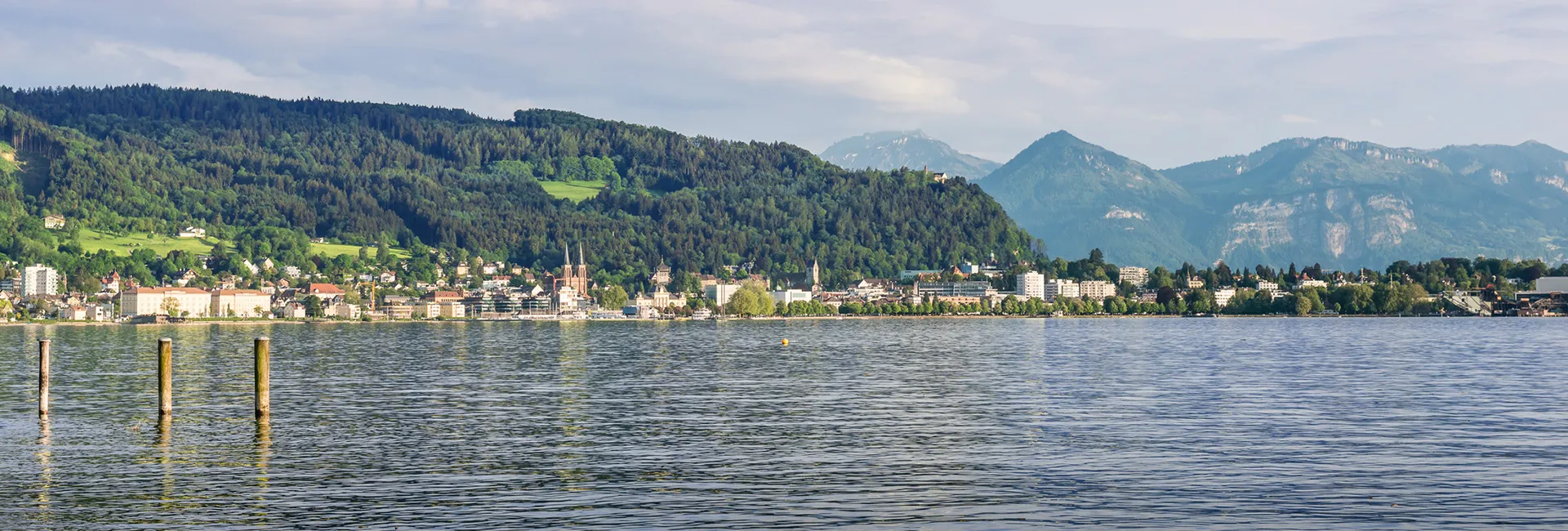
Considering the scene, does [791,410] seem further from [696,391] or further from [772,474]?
[772,474]

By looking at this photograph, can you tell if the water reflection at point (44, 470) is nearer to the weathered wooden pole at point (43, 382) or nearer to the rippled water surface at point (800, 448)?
the rippled water surface at point (800, 448)

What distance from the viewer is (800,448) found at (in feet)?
129

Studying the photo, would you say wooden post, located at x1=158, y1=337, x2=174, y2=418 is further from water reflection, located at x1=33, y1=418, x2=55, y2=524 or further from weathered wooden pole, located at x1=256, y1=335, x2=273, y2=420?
water reflection, located at x1=33, y1=418, x2=55, y2=524

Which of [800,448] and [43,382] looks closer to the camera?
[800,448]

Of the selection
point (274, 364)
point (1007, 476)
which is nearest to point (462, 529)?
point (1007, 476)

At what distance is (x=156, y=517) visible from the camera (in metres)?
28.3

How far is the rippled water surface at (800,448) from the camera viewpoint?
94.6ft

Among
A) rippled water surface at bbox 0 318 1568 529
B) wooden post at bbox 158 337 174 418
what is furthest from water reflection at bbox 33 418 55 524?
wooden post at bbox 158 337 174 418

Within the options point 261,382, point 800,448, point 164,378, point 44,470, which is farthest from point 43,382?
point 800,448

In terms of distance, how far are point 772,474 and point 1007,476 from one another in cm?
520

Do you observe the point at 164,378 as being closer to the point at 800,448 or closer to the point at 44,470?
the point at 44,470

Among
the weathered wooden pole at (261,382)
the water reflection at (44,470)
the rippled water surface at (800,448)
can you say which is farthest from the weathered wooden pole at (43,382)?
the weathered wooden pole at (261,382)

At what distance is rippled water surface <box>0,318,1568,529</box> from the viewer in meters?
28.8

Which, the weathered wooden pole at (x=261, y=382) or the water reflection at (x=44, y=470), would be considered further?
the weathered wooden pole at (x=261, y=382)
